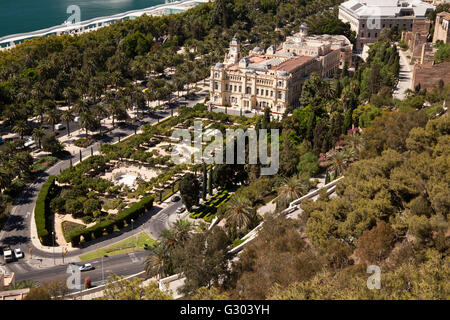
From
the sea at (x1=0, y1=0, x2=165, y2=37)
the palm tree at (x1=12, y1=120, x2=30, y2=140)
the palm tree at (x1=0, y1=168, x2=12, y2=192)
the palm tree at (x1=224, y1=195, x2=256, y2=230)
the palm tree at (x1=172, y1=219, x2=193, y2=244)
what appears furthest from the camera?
the sea at (x1=0, y1=0, x2=165, y2=37)

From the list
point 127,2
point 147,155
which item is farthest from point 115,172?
point 127,2

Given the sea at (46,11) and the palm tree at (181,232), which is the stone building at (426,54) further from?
the sea at (46,11)

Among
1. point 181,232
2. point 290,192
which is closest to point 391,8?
point 290,192

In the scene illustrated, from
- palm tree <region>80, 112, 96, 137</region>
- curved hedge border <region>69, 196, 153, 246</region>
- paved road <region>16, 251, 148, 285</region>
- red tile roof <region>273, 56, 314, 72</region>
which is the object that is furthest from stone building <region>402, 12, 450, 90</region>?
palm tree <region>80, 112, 96, 137</region>

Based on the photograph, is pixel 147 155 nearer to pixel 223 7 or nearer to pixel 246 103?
pixel 246 103

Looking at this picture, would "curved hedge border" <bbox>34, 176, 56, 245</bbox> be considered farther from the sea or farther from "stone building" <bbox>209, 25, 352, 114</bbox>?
the sea

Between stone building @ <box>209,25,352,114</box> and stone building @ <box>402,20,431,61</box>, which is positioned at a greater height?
stone building @ <box>402,20,431,61</box>

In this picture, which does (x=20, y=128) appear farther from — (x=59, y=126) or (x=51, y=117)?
(x=59, y=126)
